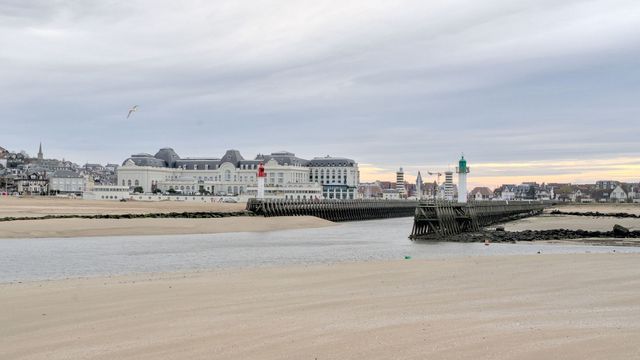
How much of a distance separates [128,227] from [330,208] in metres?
36.5

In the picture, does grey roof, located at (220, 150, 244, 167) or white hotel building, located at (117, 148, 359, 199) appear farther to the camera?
grey roof, located at (220, 150, 244, 167)

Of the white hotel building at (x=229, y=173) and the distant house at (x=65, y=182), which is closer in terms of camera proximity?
the distant house at (x=65, y=182)

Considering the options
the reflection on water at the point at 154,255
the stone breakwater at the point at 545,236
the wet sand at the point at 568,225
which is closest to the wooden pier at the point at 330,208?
the wet sand at the point at 568,225

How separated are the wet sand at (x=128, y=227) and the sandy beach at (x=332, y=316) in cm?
2312

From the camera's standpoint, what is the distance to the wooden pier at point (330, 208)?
66375 millimetres

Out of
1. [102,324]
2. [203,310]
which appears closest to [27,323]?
[102,324]

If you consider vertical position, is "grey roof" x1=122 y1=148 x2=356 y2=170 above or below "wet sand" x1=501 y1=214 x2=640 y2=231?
above

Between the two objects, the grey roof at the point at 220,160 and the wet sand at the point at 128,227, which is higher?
the grey roof at the point at 220,160

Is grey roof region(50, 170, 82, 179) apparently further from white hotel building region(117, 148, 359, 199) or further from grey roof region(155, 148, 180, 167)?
grey roof region(155, 148, 180, 167)

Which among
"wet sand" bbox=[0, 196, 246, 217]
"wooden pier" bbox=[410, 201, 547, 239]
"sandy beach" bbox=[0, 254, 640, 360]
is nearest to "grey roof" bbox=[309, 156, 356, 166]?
"wet sand" bbox=[0, 196, 246, 217]

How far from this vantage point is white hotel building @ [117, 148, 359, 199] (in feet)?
573

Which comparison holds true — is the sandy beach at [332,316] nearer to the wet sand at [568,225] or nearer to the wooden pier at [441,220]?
the wooden pier at [441,220]

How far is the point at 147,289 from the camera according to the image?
42.9 ft

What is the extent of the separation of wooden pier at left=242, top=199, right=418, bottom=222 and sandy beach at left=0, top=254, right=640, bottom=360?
50.5 m
